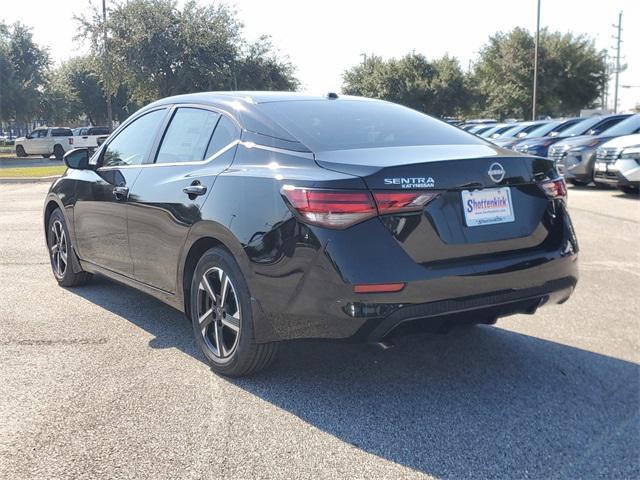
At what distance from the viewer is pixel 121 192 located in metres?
4.82

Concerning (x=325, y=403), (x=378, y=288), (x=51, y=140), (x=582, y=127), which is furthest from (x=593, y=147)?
(x=51, y=140)

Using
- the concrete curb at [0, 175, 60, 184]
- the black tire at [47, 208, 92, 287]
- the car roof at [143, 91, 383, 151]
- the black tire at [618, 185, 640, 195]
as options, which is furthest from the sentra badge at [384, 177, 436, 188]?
the concrete curb at [0, 175, 60, 184]

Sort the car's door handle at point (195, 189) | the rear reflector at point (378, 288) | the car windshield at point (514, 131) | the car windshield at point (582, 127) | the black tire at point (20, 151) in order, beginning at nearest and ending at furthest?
the rear reflector at point (378, 288), the car's door handle at point (195, 189), the car windshield at point (582, 127), the car windshield at point (514, 131), the black tire at point (20, 151)

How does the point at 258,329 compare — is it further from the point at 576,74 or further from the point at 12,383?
the point at 576,74

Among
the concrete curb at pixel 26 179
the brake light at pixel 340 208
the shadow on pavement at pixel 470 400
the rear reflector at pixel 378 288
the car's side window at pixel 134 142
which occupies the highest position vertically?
the car's side window at pixel 134 142

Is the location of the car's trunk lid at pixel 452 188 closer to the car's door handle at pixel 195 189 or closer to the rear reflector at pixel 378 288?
the rear reflector at pixel 378 288

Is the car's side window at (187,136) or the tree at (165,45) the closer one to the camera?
the car's side window at (187,136)

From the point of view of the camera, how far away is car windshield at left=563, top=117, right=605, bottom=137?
16891 millimetres

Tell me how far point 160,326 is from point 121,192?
3.36 ft

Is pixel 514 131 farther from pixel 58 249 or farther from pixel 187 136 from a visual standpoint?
pixel 187 136

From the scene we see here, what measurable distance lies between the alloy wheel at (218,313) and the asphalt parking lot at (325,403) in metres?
0.20

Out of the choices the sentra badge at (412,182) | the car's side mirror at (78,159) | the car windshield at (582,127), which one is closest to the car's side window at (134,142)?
the car's side mirror at (78,159)

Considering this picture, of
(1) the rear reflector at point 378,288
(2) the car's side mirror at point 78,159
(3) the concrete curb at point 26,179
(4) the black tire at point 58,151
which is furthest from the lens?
(4) the black tire at point 58,151

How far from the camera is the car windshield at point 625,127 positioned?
1452 cm
